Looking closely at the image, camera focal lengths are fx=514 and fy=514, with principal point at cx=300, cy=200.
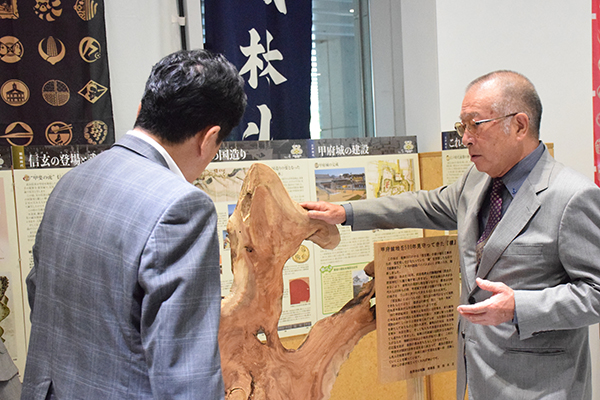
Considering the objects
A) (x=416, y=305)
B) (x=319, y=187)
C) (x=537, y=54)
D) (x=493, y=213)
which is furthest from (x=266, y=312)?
(x=537, y=54)

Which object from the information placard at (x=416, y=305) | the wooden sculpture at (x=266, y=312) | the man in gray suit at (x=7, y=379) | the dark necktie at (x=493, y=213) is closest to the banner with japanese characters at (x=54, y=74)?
the man in gray suit at (x=7, y=379)

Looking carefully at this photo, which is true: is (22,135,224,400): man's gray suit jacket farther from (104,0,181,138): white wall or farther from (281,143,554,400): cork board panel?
(281,143,554,400): cork board panel

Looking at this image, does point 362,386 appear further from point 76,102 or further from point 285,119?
point 76,102

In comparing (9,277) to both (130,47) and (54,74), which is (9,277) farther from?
(130,47)

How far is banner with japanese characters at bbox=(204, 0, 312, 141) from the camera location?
2816 mm

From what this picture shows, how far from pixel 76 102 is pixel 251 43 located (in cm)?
98

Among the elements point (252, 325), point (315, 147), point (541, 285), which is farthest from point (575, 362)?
point (315, 147)

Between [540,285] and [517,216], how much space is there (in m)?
0.22

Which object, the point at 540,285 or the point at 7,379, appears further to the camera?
the point at 7,379

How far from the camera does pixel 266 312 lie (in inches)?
63.0

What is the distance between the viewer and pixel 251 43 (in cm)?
287

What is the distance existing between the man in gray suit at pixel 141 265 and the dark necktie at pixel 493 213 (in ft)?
3.27

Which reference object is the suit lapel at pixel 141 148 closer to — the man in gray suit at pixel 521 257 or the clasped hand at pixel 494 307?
the man in gray suit at pixel 521 257

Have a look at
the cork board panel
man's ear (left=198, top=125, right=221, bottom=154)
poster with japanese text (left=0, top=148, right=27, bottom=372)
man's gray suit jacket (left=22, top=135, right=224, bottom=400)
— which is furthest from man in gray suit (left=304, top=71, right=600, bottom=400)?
poster with japanese text (left=0, top=148, right=27, bottom=372)
